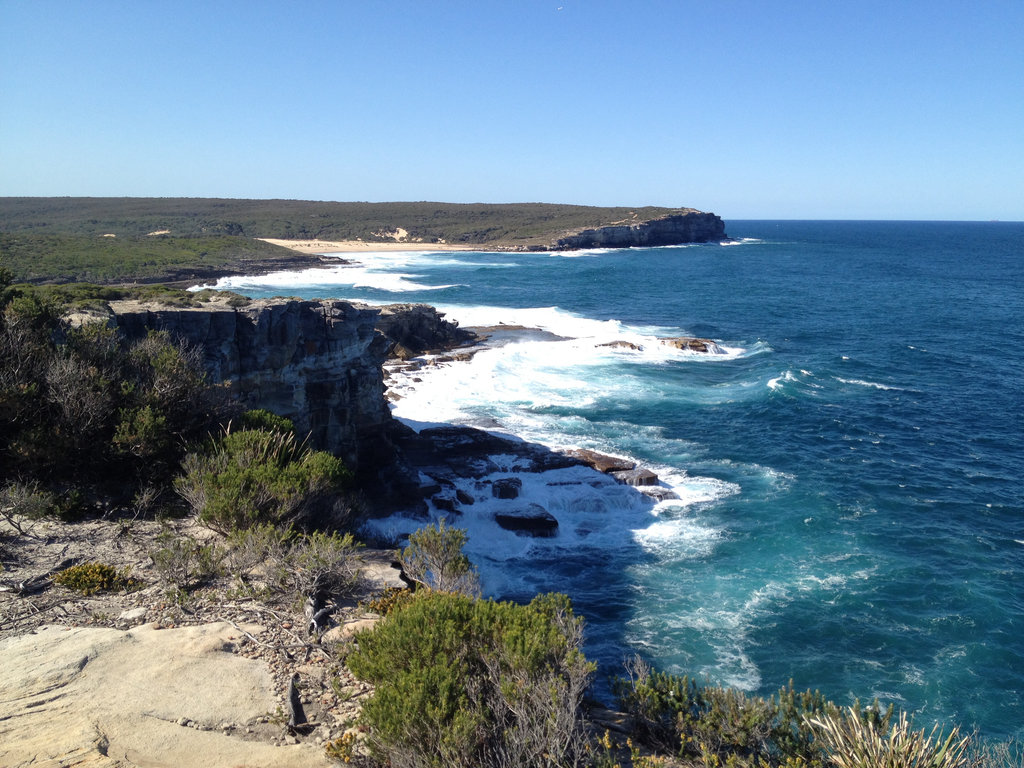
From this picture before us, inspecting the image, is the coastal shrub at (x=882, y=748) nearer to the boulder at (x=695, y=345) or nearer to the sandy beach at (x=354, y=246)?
the boulder at (x=695, y=345)

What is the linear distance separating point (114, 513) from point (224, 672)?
19.6 feet

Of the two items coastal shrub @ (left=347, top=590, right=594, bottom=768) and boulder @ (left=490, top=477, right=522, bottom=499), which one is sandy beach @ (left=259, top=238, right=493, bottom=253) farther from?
coastal shrub @ (left=347, top=590, right=594, bottom=768)

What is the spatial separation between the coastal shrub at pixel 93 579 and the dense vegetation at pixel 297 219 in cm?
11351

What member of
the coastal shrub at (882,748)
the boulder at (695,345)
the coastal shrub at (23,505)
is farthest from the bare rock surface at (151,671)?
the boulder at (695,345)

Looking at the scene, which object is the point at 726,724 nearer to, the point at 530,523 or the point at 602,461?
the point at 530,523

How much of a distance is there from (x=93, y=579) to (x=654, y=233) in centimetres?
13885

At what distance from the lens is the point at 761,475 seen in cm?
2620

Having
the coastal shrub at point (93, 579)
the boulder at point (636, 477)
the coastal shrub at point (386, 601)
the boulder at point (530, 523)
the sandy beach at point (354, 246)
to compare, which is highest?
the sandy beach at point (354, 246)

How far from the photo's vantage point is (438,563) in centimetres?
1252

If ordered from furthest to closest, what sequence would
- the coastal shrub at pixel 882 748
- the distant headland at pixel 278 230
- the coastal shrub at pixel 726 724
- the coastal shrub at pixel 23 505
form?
the distant headland at pixel 278 230 → the coastal shrub at pixel 23 505 → the coastal shrub at pixel 726 724 → the coastal shrub at pixel 882 748

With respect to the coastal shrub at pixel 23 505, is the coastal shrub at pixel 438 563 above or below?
below

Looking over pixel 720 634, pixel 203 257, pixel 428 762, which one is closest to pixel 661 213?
pixel 203 257

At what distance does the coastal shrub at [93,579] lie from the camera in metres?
10.6

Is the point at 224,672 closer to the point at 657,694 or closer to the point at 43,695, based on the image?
the point at 43,695
